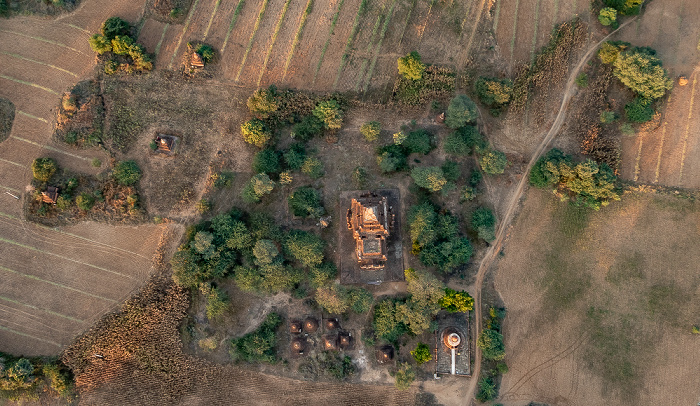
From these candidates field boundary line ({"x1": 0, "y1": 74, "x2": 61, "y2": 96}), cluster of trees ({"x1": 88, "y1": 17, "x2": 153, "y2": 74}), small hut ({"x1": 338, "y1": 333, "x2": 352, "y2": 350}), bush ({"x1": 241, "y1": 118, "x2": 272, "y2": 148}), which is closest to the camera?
small hut ({"x1": 338, "y1": 333, "x2": 352, "y2": 350})

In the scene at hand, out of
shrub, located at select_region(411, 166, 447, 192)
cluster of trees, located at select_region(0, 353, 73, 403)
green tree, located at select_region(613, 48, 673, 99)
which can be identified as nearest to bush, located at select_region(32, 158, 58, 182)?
cluster of trees, located at select_region(0, 353, 73, 403)

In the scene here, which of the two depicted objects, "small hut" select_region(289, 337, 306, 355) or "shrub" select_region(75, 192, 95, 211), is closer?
"small hut" select_region(289, 337, 306, 355)

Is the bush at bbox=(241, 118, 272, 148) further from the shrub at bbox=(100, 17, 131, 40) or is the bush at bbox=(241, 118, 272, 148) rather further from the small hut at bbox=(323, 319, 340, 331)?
the small hut at bbox=(323, 319, 340, 331)

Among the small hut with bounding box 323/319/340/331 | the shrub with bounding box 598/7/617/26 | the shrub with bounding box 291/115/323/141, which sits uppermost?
the shrub with bounding box 598/7/617/26

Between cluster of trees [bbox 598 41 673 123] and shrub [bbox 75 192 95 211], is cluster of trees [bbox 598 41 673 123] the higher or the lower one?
the higher one

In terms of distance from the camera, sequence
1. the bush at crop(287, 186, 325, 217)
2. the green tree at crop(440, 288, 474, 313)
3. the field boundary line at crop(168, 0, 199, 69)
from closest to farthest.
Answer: the green tree at crop(440, 288, 474, 313), the bush at crop(287, 186, 325, 217), the field boundary line at crop(168, 0, 199, 69)

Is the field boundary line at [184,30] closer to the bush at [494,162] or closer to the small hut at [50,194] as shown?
the small hut at [50,194]

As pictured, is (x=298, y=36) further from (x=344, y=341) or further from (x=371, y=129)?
(x=344, y=341)

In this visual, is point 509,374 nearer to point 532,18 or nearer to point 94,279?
point 532,18
